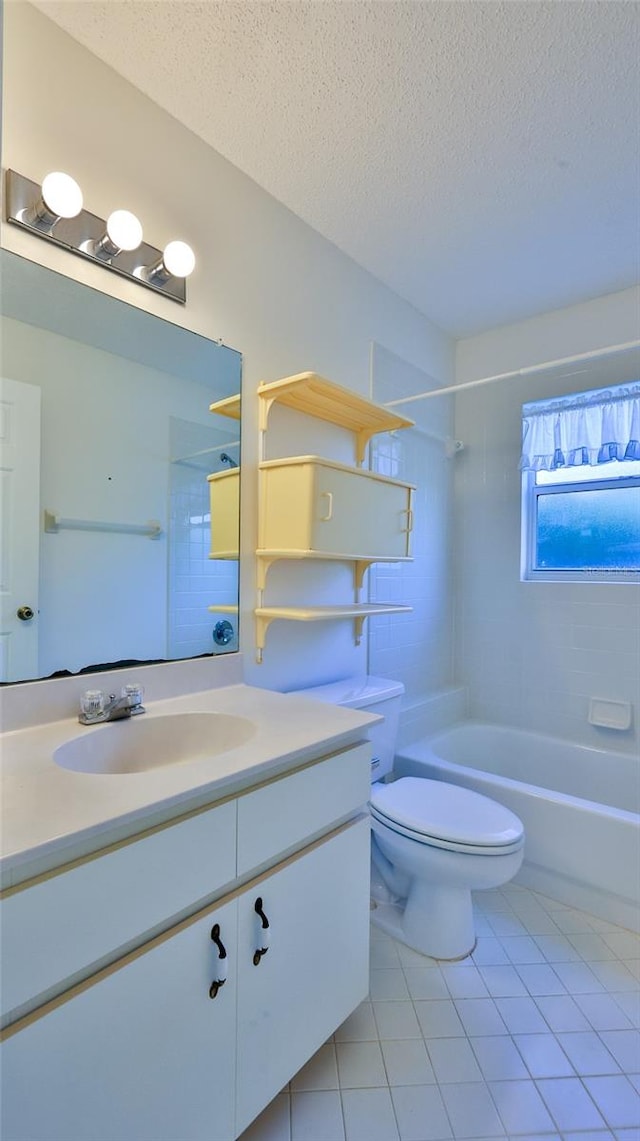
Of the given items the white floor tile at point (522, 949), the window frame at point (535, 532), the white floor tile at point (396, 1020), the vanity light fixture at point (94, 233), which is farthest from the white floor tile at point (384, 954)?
the vanity light fixture at point (94, 233)

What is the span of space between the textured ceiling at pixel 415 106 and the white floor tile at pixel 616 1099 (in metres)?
2.39

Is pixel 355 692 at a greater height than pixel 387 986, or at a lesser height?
greater

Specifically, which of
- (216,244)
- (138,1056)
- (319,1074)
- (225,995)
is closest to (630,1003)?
(319,1074)

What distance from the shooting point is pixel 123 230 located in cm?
116

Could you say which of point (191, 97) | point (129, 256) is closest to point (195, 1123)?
point (129, 256)

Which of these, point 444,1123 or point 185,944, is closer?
point 185,944

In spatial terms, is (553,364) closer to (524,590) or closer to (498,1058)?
(524,590)

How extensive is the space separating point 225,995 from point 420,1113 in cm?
62

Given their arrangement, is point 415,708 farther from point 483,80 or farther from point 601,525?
point 483,80

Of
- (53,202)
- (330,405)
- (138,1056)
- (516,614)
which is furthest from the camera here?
(516,614)

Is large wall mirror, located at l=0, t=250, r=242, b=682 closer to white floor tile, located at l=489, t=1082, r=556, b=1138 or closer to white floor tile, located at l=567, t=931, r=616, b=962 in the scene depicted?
white floor tile, located at l=489, t=1082, r=556, b=1138

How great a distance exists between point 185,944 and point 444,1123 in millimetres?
797

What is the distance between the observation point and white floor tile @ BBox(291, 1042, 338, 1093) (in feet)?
3.79

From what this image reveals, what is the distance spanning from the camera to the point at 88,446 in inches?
46.6
